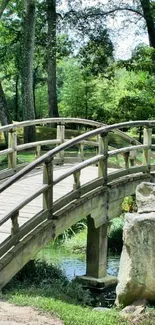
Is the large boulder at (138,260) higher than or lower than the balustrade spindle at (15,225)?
lower

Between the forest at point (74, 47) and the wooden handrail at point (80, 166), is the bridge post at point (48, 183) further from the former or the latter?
the forest at point (74, 47)

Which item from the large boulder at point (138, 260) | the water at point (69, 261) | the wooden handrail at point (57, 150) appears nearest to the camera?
the wooden handrail at point (57, 150)

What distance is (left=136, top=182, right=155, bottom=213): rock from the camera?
842cm

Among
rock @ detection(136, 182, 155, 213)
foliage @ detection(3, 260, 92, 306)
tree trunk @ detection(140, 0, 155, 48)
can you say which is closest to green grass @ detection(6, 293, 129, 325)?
foliage @ detection(3, 260, 92, 306)

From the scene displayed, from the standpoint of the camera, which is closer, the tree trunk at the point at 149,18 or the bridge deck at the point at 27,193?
the bridge deck at the point at 27,193

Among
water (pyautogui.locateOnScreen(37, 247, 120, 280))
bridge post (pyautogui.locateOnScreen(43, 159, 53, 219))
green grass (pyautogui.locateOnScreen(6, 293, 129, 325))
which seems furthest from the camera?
water (pyautogui.locateOnScreen(37, 247, 120, 280))

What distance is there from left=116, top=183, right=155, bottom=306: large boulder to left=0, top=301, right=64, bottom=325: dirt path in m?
1.77

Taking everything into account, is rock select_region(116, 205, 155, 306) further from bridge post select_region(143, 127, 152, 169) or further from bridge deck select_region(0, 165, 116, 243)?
bridge post select_region(143, 127, 152, 169)

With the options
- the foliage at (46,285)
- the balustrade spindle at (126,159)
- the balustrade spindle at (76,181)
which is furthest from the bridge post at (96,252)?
the balustrade spindle at (126,159)

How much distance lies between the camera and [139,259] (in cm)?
798

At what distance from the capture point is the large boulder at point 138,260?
312 inches

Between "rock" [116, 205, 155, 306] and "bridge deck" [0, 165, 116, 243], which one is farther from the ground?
"bridge deck" [0, 165, 116, 243]

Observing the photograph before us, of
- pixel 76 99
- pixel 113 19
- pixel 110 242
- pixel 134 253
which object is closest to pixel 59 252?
pixel 110 242

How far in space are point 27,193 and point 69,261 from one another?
3.48m
